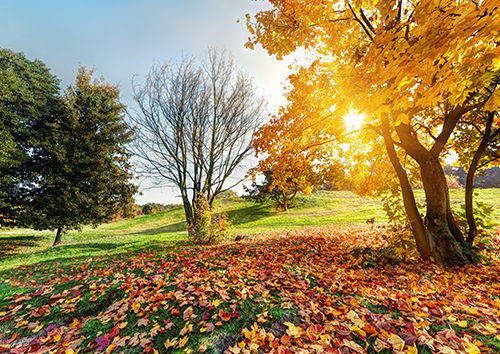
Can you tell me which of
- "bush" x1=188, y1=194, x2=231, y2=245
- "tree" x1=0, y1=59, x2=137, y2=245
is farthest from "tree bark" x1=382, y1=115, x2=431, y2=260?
"tree" x1=0, y1=59, x2=137, y2=245

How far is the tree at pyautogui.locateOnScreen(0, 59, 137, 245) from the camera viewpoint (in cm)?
1094

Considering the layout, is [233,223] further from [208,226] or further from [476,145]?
[476,145]

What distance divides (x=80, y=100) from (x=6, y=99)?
126 inches

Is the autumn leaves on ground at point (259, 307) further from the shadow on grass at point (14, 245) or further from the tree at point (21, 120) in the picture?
the shadow on grass at point (14, 245)

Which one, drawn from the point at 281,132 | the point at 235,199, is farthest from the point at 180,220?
the point at 281,132

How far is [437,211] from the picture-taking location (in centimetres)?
494

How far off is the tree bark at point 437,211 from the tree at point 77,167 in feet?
50.6

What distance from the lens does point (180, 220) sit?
27.5 meters

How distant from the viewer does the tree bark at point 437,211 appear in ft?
15.4

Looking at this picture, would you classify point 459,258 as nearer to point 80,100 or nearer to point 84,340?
point 84,340

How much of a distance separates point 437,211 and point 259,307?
17.0 ft

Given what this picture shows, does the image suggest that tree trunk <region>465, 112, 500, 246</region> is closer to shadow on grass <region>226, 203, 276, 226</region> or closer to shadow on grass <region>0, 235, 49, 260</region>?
shadow on grass <region>226, 203, 276, 226</region>

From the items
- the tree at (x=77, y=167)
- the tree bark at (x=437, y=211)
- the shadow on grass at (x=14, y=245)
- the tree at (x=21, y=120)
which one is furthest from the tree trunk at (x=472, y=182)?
the shadow on grass at (x=14, y=245)

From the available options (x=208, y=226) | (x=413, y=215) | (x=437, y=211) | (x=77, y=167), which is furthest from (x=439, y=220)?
(x=77, y=167)
